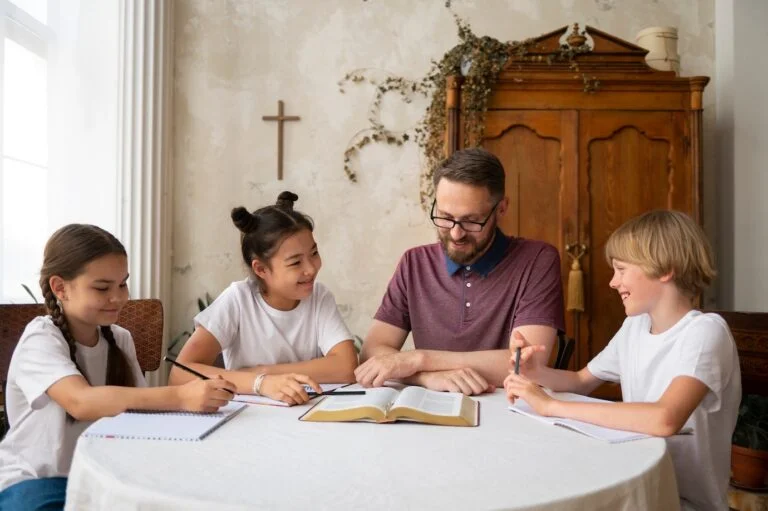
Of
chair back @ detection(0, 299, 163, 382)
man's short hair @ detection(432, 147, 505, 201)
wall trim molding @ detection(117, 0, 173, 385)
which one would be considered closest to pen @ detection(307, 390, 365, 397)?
man's short hair @ detection(432, 147, 505, 201)

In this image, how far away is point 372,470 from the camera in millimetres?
1129

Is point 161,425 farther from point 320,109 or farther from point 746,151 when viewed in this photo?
point 746,151

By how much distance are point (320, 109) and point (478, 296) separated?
2.58m

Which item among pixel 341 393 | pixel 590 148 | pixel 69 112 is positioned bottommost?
pixel 341 393

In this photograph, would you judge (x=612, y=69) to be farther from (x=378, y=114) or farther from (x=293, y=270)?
(x=293, y=270)

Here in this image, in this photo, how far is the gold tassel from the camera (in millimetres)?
3844

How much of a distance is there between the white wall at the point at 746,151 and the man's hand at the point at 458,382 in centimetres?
297

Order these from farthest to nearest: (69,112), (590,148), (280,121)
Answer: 1. (280,121)
2. (69,112)
3. (590,148)

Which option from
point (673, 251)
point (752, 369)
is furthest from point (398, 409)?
point (752, 369)

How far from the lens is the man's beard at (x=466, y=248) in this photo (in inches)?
93.8

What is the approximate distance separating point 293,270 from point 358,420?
0.84 metres

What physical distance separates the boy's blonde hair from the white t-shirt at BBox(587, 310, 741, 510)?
9cm

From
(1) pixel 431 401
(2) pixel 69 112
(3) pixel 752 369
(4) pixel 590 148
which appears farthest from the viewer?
(2) pixel 69 112

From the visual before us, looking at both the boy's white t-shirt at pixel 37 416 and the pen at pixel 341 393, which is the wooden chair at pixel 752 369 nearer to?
the pen at pixel 341 393
